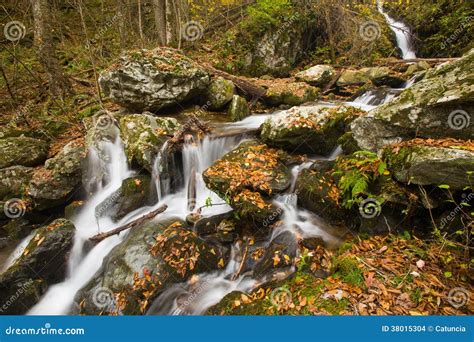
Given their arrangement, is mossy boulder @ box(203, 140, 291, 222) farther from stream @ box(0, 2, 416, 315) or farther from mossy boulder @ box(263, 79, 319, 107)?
mossy boulder @ box(263, 79, 319, 107)

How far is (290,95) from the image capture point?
10203mm

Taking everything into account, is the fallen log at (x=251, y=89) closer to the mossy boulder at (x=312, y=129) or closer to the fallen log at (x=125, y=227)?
the mossy boulder at (x=312, y=129)

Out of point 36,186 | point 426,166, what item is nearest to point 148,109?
point 36,186

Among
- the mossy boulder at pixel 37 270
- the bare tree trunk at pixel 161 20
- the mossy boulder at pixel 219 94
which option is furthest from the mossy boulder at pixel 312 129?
the bare tree trunk at pixel 161 20

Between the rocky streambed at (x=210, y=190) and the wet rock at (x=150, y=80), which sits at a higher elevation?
the wet rock at (x=150, y=80)

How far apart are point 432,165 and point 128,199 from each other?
20.0 ft

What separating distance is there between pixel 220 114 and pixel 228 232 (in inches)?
208

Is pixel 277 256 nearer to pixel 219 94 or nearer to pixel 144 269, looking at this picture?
pixel 144 269

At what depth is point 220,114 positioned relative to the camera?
9.76m

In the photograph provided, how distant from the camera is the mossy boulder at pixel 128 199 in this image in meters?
6.73

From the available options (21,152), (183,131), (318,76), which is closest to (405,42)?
(318,76)

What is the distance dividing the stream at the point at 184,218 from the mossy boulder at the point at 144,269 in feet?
0.57

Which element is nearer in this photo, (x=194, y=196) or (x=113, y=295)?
(x=113, y=295)

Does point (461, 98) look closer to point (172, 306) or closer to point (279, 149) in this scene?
point (279, 149)
